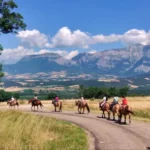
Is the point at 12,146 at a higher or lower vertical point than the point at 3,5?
lower

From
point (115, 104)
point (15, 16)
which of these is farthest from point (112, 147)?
point (15, 16)

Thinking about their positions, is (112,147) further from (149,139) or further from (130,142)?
(149,139)

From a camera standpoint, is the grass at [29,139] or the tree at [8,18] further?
the tree at [8,18]

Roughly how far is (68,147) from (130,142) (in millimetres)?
3794

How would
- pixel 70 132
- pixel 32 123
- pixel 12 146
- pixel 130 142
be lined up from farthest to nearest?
1. pixel 70 132
2. pixel 32 123
3. pixel 130 142
4. pixel 12 146

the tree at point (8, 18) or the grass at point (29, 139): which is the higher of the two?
the tree at point (8, 18)

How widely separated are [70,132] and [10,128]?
8255 millimetres

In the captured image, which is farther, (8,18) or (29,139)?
(8,18)

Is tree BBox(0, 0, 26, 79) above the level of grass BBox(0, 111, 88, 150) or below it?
above

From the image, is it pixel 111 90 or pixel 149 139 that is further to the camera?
pixel 111 90

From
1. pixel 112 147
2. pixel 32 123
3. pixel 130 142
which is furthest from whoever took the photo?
pixel 32 123

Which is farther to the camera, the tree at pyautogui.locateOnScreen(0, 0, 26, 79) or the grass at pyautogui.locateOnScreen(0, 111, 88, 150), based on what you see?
the tree at pyautogui.locateOnScreen(0, 0, 26, 79)

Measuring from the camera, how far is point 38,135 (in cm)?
1941

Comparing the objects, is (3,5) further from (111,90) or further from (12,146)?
(111,90)
